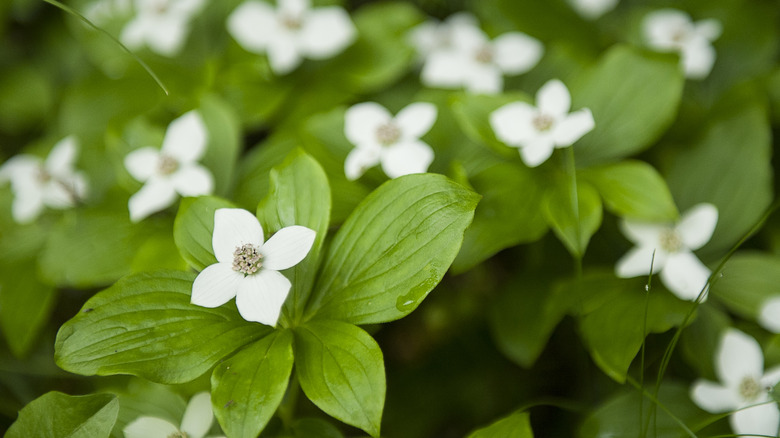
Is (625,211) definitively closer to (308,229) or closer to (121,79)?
(308,229)

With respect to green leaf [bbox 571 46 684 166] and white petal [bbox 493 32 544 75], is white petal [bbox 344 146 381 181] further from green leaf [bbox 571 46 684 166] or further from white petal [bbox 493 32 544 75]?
white petal [bbox 493 32 544 75]

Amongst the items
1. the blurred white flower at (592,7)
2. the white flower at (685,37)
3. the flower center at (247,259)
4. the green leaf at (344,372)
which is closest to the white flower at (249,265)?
the flower center at (247,259)

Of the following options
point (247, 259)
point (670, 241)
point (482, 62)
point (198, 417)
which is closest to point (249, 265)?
point (247, 259)

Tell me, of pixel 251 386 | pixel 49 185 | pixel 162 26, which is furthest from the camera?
pixel 162 26

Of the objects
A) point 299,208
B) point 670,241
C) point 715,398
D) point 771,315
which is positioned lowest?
point 715,398

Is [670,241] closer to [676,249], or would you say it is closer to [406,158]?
[676,249]

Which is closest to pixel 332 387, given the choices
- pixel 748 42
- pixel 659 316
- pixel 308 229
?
pixel 308 229

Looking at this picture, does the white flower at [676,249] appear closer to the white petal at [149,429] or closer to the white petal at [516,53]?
the white petal at [516,53]
